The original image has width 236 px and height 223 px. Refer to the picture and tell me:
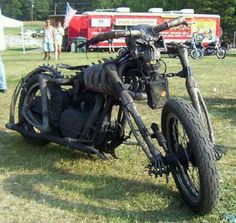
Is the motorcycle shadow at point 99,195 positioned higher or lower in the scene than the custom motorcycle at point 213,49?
higher

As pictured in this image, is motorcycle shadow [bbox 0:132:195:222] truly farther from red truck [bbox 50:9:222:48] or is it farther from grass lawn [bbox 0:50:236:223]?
red truck [bbox 50:9:222:48]

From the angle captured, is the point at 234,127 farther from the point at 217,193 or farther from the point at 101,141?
the point at 217,193

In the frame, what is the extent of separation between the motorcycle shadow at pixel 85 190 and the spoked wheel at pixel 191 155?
0.17 metres

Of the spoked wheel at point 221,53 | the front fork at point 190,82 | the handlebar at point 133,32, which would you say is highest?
the handlebar at point 133,32

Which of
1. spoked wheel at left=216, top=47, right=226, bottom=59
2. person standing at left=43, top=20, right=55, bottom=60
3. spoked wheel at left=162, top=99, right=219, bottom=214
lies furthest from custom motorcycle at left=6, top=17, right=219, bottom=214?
spoked wheel at left=216, top=47, right=226, bottom=59

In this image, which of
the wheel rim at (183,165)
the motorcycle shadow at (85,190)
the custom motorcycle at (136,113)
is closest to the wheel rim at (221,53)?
the custom motorcycle at (136,113)

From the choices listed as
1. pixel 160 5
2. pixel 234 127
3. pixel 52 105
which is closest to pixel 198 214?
pixel 52 105

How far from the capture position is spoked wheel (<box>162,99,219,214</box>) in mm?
3699

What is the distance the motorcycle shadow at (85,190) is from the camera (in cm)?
405

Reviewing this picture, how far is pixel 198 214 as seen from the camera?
394 centimetres

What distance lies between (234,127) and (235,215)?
11.1ft

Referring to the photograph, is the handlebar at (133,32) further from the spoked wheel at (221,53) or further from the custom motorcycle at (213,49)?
the custom motorcycle at (213,49)

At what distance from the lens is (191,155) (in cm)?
394

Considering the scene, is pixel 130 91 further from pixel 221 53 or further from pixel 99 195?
pixel 221 53
